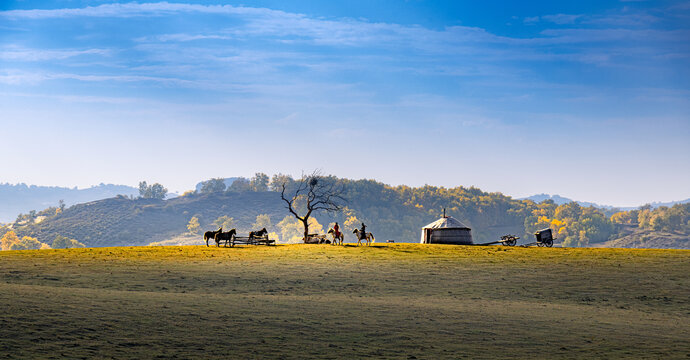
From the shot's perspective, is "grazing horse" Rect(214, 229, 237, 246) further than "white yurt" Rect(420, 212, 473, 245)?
No

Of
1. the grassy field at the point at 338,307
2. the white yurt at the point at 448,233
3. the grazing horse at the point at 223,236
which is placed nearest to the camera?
the grassy field at the point at 338,307

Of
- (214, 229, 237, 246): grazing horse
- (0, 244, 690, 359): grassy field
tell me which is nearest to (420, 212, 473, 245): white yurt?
(0, 244, 690, 359): grassy field

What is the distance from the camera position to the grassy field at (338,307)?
56.0ft

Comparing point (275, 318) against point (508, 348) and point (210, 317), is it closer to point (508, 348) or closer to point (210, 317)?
point (210, 317)

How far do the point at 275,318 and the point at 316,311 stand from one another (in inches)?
83.0

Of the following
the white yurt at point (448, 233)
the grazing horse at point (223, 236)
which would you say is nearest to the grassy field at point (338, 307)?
the grazing horse at point (223, 236)

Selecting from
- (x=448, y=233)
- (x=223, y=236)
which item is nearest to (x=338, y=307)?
→ (x=223, y=236)

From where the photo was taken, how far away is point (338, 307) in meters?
23.7

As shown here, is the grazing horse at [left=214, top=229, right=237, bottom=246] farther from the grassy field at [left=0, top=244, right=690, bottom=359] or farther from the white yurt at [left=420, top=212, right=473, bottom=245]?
the white yurt at [left=420, top=212, right=473, bottom=245]

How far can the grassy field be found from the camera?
17062 millimetres

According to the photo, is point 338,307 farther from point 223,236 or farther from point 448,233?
point 448,233

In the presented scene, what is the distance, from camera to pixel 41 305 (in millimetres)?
20406

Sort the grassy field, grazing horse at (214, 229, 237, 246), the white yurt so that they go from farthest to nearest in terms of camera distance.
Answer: the white yurt → grazing horse at (214, 229, 237, 246) → the grassy field

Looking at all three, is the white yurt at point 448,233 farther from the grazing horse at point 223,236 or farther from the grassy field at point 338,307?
the grazing horse at point 223,236
